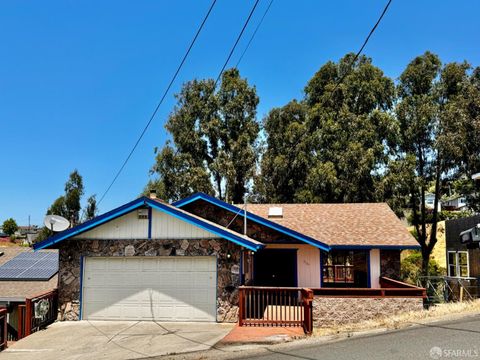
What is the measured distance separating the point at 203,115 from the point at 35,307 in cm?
2473

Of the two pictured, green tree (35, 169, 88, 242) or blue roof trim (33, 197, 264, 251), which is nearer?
blue roof trim (33, 197, 264, 251)

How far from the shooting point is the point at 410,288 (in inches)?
505

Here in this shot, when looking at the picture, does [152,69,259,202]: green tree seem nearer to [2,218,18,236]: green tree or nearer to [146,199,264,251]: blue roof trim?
[146,199,264,251]: blue roof trim

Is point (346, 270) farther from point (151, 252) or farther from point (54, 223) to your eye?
point (54, 223)

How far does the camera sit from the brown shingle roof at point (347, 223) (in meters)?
17.2

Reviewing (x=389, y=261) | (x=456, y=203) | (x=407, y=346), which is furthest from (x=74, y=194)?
(x=456, y=203)

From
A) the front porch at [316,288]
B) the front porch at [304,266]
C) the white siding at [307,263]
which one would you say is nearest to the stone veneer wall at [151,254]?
the front porch at [316,288]

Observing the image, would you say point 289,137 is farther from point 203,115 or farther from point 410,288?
point 410,288

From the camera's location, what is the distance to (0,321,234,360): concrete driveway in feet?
33.4

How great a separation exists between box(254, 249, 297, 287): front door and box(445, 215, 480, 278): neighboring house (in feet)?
23.9

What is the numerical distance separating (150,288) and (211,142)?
73.9 feet

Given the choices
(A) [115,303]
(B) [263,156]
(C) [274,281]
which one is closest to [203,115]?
(B) [263,156]

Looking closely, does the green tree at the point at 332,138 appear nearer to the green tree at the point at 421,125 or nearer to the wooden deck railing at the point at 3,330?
the green tree at the point at 421,125

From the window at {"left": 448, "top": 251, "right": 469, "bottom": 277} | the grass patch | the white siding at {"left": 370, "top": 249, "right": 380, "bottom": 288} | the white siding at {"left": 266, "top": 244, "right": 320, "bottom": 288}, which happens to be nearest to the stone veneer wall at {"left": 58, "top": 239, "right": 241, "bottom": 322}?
the grass patch
